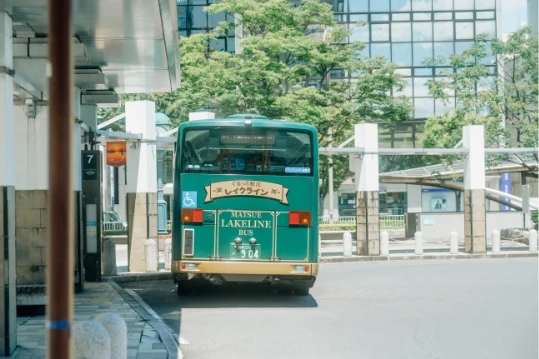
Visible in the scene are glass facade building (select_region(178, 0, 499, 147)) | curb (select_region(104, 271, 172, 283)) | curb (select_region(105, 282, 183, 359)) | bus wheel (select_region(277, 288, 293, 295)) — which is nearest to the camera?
curb (select_region(105, 282, 183, 359))

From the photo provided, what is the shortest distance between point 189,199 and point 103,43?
3.21 meters

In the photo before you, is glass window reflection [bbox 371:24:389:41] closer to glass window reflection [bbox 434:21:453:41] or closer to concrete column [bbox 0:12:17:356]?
glass window reflection [bbox 434:21:453:41]

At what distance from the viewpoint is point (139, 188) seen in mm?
23609

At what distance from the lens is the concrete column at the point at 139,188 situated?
76.9ft

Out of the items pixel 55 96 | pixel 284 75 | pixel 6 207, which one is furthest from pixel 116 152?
pixel 55 96

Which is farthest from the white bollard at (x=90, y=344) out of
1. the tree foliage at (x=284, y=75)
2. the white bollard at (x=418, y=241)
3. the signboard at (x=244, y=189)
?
the tree foliage at (x=284, y=75)

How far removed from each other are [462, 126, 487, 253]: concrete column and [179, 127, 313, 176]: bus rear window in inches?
581

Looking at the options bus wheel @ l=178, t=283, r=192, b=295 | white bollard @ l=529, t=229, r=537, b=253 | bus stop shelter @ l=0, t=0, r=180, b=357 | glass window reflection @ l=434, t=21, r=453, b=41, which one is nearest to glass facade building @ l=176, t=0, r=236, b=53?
glass window reflection @ l=434, t=21, r=453, b=41

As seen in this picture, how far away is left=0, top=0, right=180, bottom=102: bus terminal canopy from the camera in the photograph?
1142cm

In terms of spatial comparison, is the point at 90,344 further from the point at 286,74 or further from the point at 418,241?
the point at 286,74

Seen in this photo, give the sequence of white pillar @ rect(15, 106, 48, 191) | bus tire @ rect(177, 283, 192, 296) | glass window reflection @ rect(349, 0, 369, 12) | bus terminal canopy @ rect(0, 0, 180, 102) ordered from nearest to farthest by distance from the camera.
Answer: bus terminal canopy @ rect(0, 0, 180, 102)
white pillar @ rect(15, 106, 48, 191)
bus tire @ rect(177, 283, 192, 296)
glass window reflection @ rect(349, 0, 369, 12)

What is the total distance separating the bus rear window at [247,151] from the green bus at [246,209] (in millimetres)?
18

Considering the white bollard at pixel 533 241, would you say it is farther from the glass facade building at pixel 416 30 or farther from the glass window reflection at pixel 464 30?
the glass window reflection at pixel 464 30

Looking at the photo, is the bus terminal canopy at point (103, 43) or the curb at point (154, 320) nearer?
the curb at point (154, 320)
